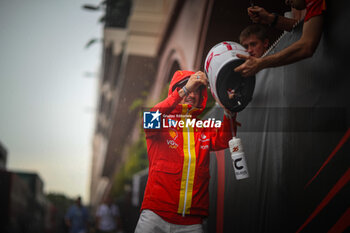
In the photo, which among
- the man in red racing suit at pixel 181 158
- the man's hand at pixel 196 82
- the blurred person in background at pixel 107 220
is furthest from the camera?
the blurred person in background at pixel 107 220

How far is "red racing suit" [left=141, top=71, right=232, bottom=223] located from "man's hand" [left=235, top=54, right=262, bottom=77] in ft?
1.58

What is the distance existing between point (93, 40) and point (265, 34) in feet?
7.95

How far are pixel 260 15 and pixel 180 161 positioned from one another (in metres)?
1.23

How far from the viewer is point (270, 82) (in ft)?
9.19

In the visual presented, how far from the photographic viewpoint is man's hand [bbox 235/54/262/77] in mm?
2521

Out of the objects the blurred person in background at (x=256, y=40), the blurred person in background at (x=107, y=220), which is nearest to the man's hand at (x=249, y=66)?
the blurred person in background at (x=256, y=40)

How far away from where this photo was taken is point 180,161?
113 inches

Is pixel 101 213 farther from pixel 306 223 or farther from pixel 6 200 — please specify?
pixel 306 223

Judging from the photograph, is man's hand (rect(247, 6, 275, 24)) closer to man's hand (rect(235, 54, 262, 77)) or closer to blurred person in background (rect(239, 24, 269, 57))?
blurred person in background (rect(239, 24, 269, 57))

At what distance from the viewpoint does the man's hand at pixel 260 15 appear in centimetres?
284

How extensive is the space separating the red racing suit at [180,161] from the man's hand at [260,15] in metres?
0.67

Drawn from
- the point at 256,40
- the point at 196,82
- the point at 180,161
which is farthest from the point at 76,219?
the point at 256,40

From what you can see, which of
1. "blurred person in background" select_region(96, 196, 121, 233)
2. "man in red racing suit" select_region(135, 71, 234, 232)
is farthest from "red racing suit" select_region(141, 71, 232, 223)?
"blurred person in background" select_region(96, 196, 121, 233)

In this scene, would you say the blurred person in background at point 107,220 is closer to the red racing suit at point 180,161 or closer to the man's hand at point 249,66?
the red racing suit at point 180,161
